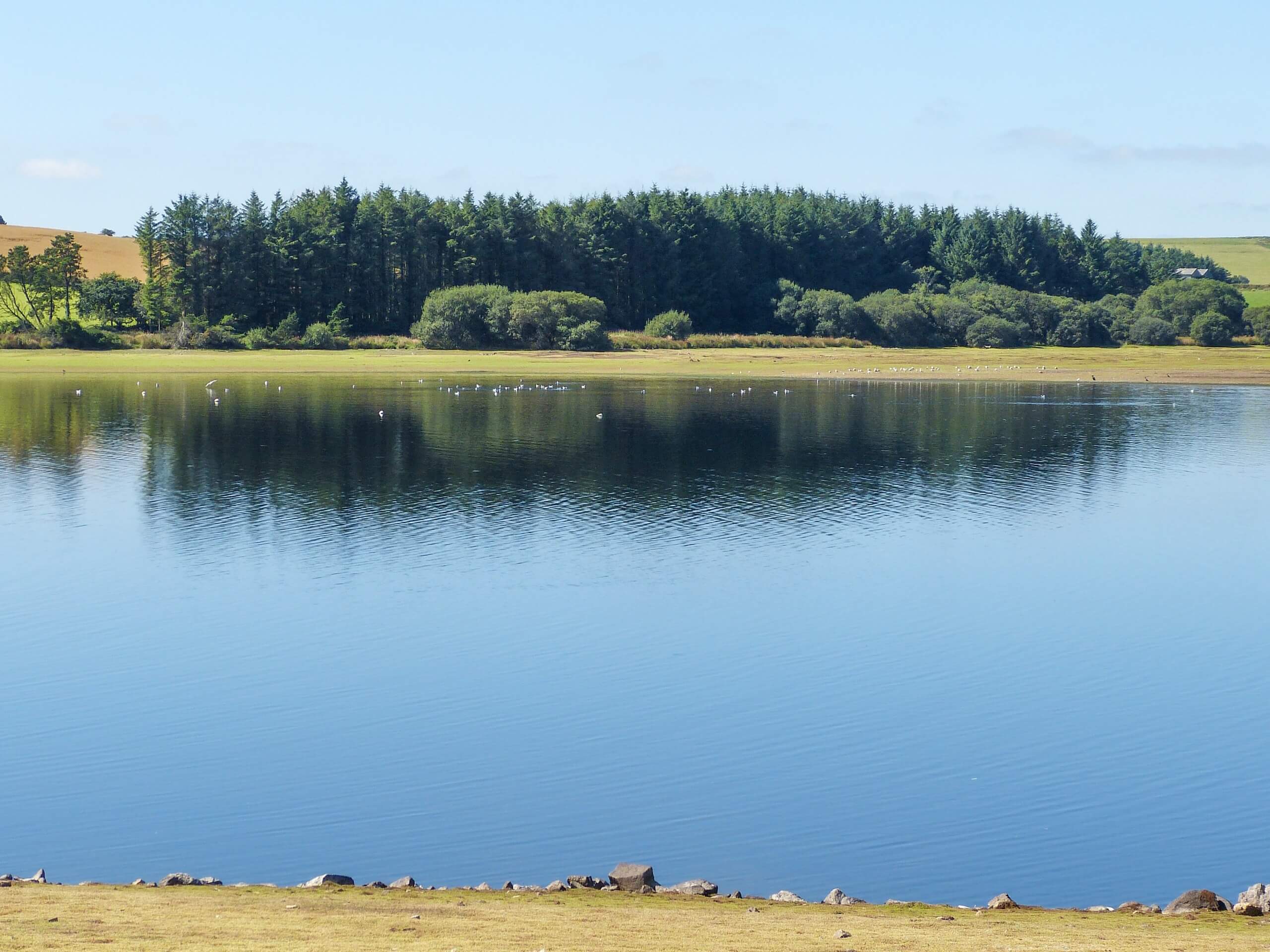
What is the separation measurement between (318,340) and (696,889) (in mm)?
132535

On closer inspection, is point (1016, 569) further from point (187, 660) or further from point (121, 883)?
point (121, 883)

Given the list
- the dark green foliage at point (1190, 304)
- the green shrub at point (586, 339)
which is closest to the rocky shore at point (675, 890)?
the green shrub at point (586, 339)

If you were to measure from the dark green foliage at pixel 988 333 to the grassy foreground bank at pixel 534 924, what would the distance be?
534ft

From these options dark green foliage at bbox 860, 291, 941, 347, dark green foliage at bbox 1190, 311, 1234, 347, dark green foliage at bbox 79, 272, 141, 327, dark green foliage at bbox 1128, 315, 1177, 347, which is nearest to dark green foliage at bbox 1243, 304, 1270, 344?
dark green foliage at bbox 1190, 311, 1234, 347

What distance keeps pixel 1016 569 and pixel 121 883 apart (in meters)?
28.0

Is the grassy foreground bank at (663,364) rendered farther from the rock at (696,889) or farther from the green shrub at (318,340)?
the rock at (696,889)

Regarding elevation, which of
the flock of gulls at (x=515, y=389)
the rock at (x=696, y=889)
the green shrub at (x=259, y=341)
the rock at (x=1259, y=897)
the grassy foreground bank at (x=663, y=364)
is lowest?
the rock at (x=696, y=889)

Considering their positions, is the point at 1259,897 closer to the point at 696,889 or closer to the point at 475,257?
the point at 696,889

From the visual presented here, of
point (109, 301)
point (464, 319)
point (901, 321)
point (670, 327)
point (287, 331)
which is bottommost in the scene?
point (287, 331)

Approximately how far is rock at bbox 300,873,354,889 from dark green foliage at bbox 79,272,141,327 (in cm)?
14134

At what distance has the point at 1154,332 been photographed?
179 metres

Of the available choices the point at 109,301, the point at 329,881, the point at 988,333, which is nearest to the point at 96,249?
the point at 109,301

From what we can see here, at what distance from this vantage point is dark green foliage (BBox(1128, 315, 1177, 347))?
178m

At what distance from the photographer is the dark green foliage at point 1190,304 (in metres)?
180
